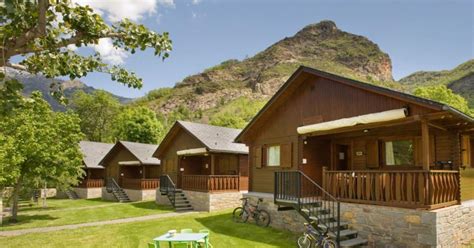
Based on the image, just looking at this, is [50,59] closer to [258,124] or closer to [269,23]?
[258,124]

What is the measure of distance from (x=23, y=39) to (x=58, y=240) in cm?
1041

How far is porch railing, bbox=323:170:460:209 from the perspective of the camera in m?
9.17

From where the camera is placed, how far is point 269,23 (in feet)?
183

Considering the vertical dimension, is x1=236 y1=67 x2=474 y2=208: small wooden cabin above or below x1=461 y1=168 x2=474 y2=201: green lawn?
above

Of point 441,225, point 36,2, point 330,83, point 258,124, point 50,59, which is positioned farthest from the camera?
point 258,124

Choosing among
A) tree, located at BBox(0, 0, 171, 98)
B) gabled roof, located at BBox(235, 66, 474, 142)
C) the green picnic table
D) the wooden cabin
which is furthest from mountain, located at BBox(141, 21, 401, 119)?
tree, located at BBox(0, 0, 171, 98)

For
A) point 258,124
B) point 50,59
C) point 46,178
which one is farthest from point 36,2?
point 46,178

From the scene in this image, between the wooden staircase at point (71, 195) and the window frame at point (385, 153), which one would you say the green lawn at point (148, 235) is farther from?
the wooden staircase at point (71, 195)

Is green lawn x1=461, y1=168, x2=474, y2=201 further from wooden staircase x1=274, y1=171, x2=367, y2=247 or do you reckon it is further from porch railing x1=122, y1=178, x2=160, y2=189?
porch railing x1=122, y1=178, x2=160, y2=189

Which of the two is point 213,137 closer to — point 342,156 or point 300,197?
point 342,156

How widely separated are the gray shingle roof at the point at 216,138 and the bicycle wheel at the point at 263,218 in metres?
6.14

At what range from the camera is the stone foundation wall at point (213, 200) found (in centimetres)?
1914

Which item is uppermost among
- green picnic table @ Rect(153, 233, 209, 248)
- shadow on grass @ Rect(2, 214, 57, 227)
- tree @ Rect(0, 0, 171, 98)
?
tree @ Rect(0, 0, 171, 98)

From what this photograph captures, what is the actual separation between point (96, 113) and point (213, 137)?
46.6 meters
